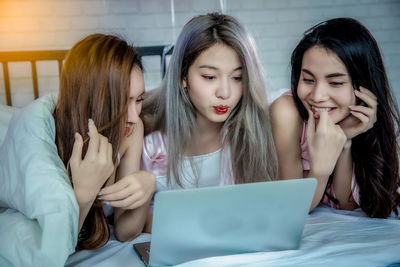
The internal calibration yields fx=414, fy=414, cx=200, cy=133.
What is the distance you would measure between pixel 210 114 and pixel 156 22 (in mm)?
1553

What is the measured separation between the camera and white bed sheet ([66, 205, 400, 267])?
929mm

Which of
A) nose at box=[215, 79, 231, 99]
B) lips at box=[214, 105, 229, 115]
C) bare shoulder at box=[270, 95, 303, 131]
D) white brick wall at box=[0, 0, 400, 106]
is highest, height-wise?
white brick wall at box=[0, 0, 400, 106]

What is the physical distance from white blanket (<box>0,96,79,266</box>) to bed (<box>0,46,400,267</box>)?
0.04 ft

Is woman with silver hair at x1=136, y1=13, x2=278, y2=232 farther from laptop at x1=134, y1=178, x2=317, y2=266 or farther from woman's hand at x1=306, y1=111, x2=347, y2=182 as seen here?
laptop at x1=134, y1=178, x2=317, y2=266

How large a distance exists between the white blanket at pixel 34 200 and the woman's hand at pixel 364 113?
34.7 inches

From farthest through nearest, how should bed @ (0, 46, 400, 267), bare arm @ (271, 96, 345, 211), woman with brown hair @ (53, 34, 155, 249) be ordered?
bare arm @ (271, 96, 345, 211)
woman with brown hair @ (53, 34, 155, 249)
bed @ (0, 46, 400, 267)

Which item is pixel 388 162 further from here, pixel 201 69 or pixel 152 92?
pixel 152 92

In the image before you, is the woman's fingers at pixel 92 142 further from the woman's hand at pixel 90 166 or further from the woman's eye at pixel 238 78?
the woman's eye at pixel 238 78

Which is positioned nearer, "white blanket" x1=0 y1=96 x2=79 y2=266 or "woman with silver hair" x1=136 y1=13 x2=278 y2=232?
"white blanket" x1=0 y1=96 x2=79 y2=266

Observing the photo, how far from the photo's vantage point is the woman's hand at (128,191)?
1.04 metres

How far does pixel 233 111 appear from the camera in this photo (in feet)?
4.58

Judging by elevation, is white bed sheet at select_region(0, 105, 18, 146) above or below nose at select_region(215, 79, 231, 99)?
below

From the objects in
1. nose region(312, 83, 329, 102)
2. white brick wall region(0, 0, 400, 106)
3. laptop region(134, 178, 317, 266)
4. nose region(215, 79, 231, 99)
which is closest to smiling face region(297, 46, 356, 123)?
nose region(312, 83, 329, 102)

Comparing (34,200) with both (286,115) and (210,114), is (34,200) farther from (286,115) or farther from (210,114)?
(286,115)
